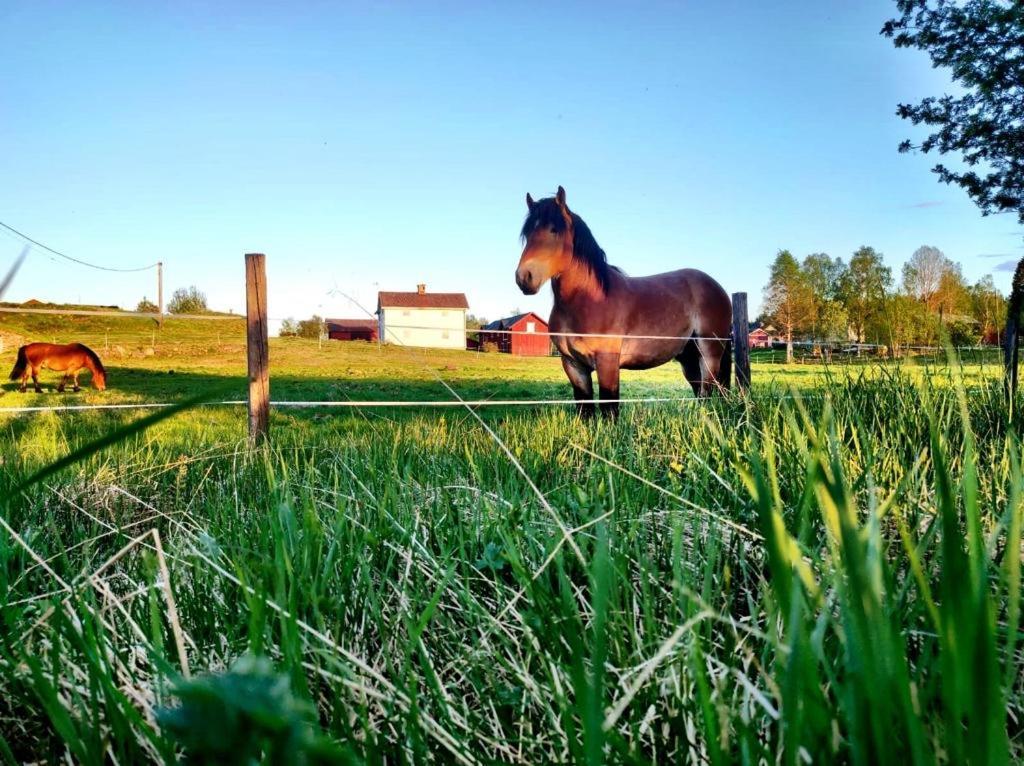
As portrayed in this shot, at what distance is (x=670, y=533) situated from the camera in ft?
5.43

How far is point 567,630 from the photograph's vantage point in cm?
70

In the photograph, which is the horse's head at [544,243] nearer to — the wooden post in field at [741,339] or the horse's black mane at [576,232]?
the horse's black mane at [576,232]

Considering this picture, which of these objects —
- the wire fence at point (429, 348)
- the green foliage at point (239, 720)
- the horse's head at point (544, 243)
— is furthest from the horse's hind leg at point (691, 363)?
the green foliage at point (239, 720)

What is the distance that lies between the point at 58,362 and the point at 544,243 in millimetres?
5381

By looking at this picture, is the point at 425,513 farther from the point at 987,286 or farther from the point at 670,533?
the point at 987,286

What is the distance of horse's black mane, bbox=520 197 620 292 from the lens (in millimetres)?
6355

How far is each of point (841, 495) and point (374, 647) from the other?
3.27 feet

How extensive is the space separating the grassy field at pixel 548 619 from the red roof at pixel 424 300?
34.9 metres

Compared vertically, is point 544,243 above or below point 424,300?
below

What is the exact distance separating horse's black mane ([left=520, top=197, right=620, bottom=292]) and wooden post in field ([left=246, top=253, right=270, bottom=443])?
2424mm

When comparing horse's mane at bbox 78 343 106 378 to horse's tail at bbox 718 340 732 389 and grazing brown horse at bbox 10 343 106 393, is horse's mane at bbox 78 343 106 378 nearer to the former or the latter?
grazing brown horse at bbox 10 343 106 393

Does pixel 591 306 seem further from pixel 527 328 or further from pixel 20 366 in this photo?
pixel 527 328

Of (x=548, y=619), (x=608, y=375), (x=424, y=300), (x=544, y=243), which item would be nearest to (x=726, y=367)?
(x=608, y=375)

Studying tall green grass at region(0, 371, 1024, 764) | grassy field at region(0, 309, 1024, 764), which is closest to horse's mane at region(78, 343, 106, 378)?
grassy field at region(0, 309, 1024, 764)
